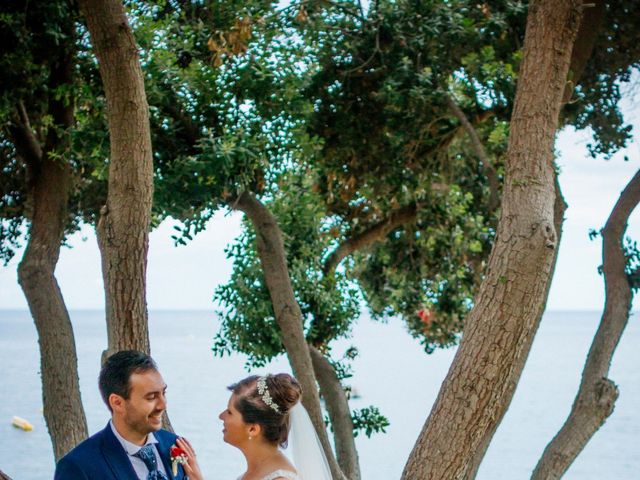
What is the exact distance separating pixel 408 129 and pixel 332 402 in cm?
306

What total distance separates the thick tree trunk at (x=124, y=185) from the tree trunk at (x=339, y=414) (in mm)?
4875

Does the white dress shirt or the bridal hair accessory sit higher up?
the bridal hair accessory

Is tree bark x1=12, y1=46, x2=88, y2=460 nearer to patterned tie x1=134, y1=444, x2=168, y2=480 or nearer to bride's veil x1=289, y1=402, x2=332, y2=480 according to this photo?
bride's veil x1=289, y1=402, x2=332, y2=480

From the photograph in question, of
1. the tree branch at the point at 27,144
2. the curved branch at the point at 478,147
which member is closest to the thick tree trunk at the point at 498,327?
the curved branch at the point at 478,147

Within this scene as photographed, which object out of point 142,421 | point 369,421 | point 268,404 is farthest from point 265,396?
point 369,421

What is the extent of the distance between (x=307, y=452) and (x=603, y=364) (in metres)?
4.08

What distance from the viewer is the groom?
368cm

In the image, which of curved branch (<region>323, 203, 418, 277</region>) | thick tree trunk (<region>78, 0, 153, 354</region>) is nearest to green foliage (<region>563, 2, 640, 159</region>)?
curved branch (<region>323, 203, 418, 277</region>)

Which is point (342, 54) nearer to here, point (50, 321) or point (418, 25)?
point (418, 25)

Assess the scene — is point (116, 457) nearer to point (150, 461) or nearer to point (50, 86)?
point (150, 461)

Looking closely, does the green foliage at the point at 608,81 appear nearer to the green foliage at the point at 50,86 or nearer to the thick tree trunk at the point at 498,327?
the thick tree trunk at the point at 498,327

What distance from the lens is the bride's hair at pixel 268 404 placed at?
13.5 ft

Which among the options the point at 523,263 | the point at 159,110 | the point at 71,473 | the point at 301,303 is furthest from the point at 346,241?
the point at 71,473

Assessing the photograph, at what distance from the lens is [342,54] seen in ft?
32.2
